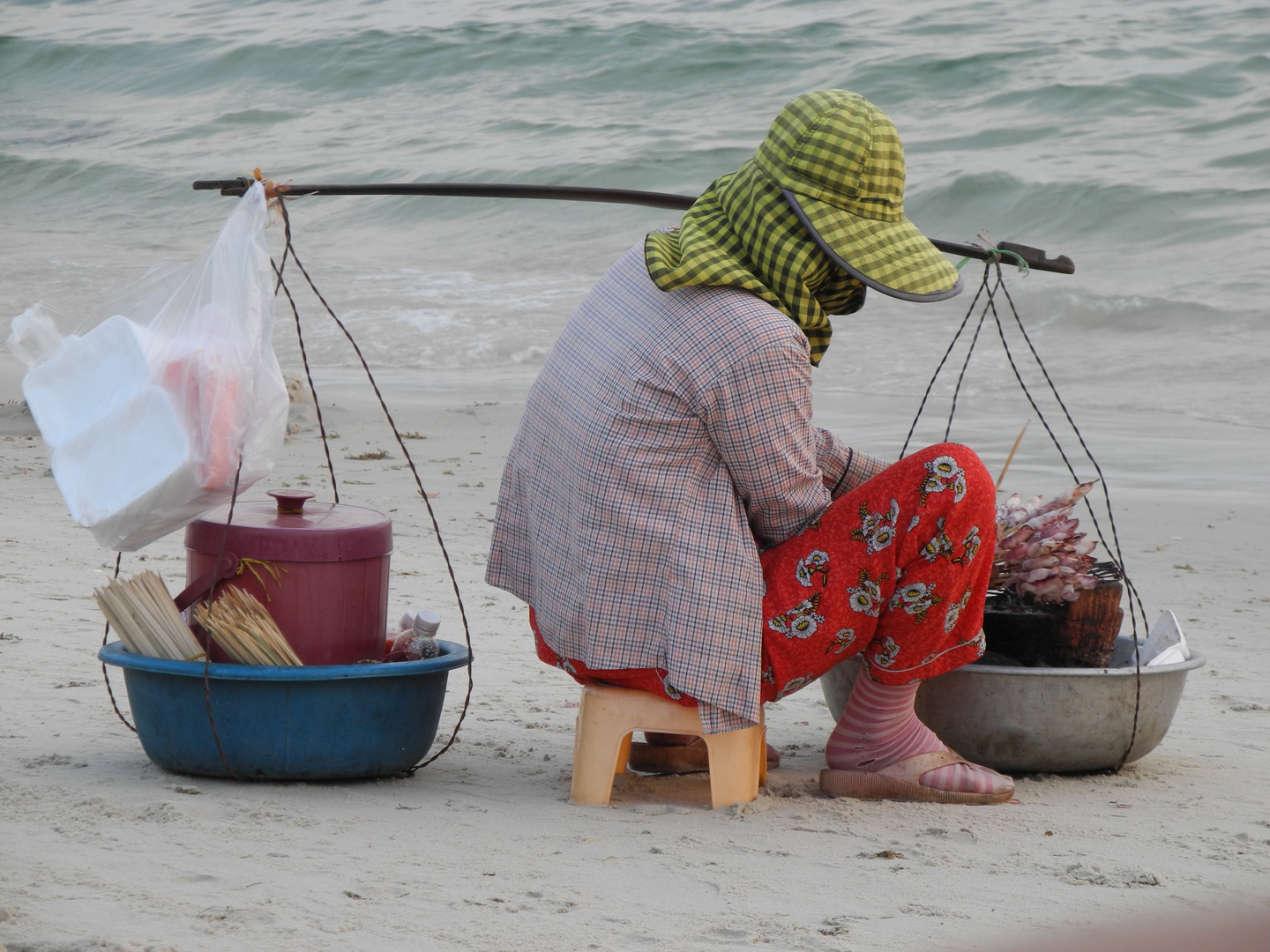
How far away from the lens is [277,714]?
237 centimetres

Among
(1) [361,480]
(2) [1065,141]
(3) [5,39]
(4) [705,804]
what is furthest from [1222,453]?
(3) [5,39]

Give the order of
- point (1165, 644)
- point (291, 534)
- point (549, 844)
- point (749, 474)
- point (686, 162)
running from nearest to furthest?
point (549, 844) → point (749, 474) → point (291, 534) → point (1165, 644) → point (686, 162)

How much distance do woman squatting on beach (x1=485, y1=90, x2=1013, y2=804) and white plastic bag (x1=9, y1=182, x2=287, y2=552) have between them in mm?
534

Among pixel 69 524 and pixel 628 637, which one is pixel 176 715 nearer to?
pixel 628 637

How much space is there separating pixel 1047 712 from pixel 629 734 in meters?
0.82

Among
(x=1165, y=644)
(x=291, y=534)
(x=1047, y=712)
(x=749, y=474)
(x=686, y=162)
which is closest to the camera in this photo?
(x=749, y=474)

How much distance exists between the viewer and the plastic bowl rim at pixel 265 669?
231 cm

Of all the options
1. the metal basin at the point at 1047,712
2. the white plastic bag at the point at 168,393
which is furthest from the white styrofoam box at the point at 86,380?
the metal basin at the point at 1047,712

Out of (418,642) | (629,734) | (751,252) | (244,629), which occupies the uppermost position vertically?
(751,252)

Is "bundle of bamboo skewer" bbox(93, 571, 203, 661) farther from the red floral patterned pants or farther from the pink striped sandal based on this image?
the pink striped sandal

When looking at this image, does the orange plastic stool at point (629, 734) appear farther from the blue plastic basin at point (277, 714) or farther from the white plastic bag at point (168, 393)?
the white plastic bag at point (168, 393)

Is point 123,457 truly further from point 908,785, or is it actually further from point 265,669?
point 908,785

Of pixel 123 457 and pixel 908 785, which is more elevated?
pixel 123 457

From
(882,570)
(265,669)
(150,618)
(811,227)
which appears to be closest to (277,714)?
(265,669)
